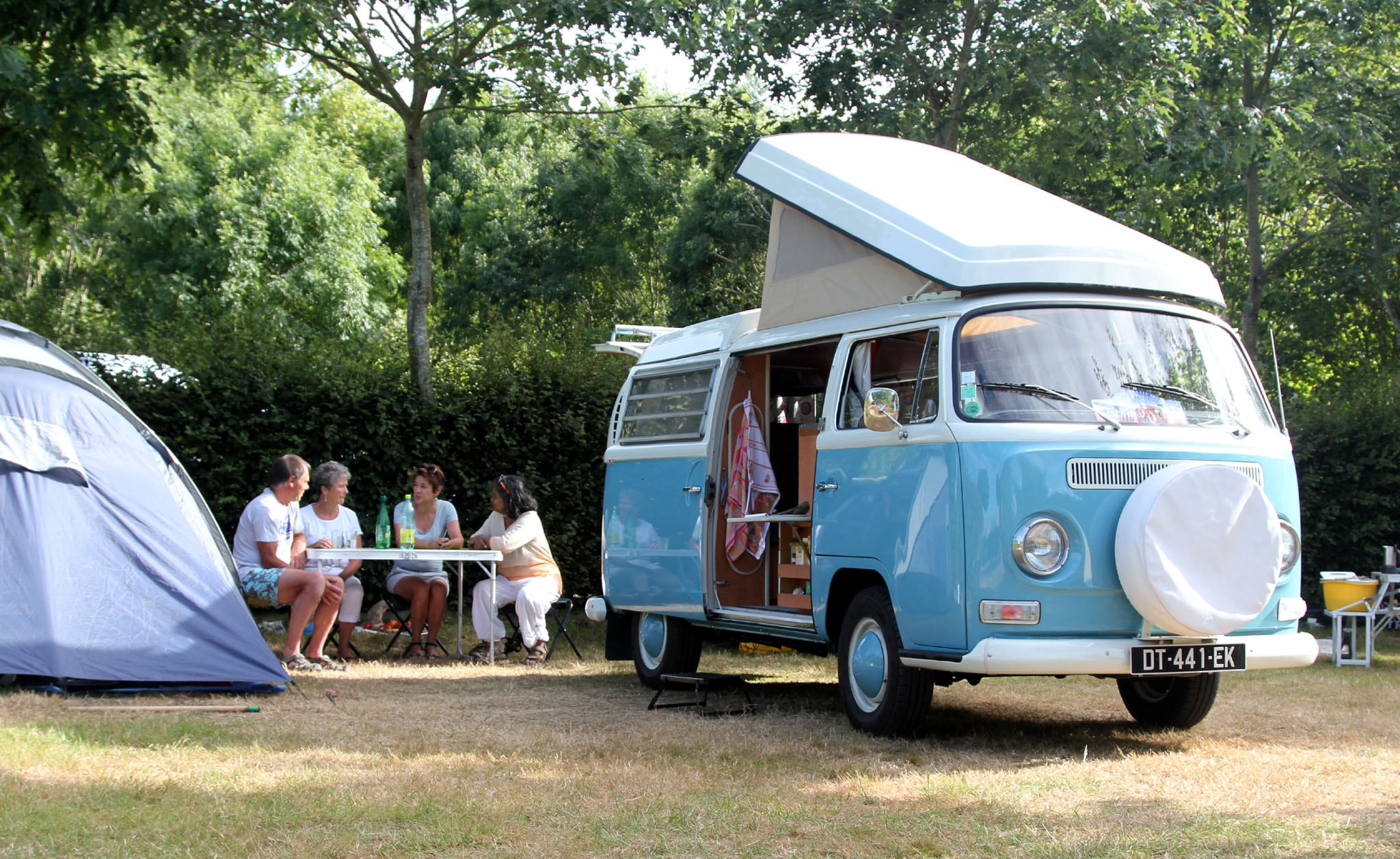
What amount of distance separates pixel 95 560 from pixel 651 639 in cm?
378

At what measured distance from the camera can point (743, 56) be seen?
44.9 feet

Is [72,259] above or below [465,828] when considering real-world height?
above

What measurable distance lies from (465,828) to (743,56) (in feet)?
34.3

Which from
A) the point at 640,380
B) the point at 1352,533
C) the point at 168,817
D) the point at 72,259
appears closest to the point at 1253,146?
the point at 1352,533

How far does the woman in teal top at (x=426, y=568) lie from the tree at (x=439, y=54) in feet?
4.99

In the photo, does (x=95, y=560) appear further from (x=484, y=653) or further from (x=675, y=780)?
(x=675, y=780)

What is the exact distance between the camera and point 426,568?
35.7 feet

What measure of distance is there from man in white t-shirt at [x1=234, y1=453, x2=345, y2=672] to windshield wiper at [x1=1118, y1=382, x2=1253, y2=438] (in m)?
5.84

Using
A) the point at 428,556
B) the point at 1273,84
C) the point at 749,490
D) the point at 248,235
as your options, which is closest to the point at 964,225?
the point at 749,490

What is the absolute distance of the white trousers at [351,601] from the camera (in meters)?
10.2

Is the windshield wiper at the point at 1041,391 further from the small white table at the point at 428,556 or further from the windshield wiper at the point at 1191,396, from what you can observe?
the small white table at the point at 428,556

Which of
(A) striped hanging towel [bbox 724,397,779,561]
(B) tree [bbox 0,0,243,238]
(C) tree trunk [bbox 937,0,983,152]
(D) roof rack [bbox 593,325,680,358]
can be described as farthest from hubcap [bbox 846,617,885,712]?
(B) tree [bbox 0,0,243,238]

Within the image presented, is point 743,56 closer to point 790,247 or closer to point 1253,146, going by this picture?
point 1253,146

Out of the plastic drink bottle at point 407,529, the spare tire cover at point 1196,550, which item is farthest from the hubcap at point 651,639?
the spare tire cover at point 1196,550
